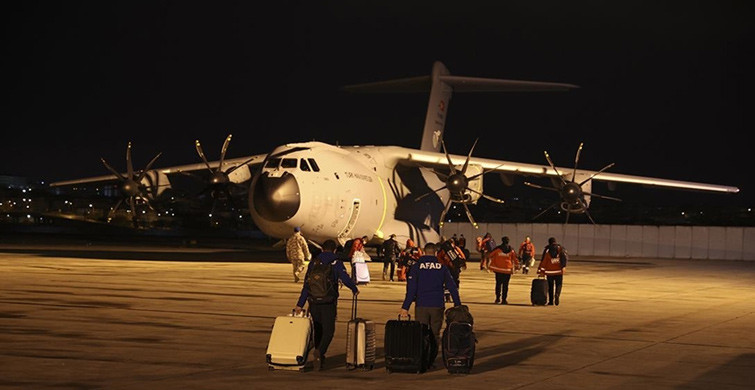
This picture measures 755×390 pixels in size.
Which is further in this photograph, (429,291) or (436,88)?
(436,88)

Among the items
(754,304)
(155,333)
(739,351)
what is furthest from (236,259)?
(739,351)

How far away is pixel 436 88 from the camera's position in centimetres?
4066

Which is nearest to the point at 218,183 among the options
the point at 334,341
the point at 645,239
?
the point at 334,341

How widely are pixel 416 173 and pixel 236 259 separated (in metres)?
7.20

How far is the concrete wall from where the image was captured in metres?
51.1

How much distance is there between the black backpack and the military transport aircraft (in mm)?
17709

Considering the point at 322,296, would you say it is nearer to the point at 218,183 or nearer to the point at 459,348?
the point at 459,348

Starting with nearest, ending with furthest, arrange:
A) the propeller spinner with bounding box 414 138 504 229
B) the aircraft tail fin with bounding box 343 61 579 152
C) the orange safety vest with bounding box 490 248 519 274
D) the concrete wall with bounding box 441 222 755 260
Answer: the orange safety vest with bounding box 490 248 519 274
the propeller spinner with bounding box 414 138 504 229
the aircraft tail fin with bounding box 343 61 579 152
the concrete wall with bounding box 441 222 755 260

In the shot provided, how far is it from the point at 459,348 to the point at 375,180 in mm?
23540

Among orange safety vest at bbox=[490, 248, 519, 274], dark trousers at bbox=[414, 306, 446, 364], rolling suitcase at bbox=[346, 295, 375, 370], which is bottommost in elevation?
rolling suitcase at bbox=[346, 295, 375, 370]

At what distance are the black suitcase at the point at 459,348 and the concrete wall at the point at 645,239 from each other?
43036 millimetres

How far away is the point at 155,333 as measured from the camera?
13.6 meters

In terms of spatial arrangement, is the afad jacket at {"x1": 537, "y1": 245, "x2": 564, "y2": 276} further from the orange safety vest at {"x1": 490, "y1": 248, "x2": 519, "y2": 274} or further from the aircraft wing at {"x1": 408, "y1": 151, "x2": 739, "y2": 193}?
the aircraft wing at {"x1": 408, "y1": 151, "x2": 739, "y2": 193}

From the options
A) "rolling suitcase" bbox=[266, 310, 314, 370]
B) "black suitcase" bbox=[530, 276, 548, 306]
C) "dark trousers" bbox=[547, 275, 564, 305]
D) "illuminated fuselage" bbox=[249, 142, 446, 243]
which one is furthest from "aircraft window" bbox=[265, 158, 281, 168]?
"rolling suitcase" bbox=[266, 310, 314, 370]
